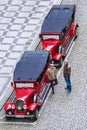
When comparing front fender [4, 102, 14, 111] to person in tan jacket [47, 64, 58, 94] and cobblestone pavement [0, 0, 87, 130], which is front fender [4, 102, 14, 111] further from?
person in tan jacket [47, 64, 58, 94]

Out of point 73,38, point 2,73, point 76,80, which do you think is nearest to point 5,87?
point 2,73

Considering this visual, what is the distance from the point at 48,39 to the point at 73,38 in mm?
1827

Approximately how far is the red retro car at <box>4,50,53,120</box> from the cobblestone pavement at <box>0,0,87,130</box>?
1.28 ft

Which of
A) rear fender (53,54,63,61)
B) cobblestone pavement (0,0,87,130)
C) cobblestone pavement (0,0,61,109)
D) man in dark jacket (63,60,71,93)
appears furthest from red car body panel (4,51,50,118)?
rear fender (53,54,63,61)

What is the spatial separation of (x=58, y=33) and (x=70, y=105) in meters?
3.73

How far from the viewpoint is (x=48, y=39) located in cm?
2291

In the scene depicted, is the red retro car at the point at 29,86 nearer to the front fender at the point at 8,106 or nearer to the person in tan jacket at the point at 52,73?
the front fender at the point at 8,106

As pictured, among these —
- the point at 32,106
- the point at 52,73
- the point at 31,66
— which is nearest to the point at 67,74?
the point at 52,73

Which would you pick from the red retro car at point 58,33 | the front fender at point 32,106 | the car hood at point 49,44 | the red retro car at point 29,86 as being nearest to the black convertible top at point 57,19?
the red retro car at point 58,33

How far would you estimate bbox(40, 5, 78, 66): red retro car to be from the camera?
74.0 ft

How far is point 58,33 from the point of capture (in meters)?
22.7

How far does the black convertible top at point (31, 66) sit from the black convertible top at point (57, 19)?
6.46 ft

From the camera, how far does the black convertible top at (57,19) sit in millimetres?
22984

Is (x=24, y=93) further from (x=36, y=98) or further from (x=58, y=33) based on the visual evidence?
(x=58, y=33)
